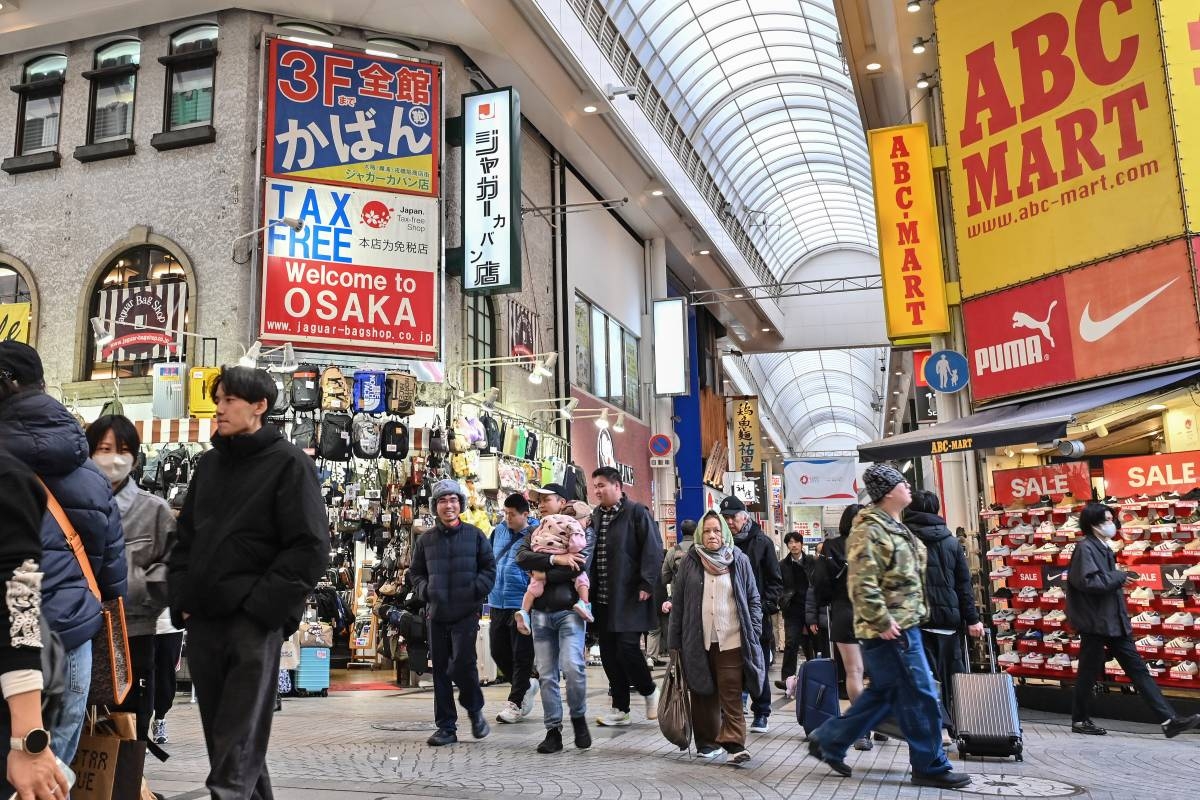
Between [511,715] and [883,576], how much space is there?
12.8 ft

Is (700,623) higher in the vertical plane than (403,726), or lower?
higher

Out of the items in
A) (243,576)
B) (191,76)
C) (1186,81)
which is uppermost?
(191,76)

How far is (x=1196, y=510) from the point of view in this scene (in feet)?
27.4

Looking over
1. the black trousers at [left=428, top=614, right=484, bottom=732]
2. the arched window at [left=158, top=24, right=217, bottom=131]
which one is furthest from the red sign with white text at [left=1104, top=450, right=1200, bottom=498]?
the arched window at [left=158, top=24, right=217, bottom=131]

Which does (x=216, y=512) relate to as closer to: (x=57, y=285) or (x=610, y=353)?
(x=57, y=285)

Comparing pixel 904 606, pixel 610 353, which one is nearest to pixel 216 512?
pixel 904 606

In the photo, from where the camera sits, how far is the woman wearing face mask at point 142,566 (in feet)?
16.5

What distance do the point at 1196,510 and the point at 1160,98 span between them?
4011 mm

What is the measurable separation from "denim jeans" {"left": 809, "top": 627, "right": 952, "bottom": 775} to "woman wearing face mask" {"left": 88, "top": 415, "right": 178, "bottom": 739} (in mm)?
3665

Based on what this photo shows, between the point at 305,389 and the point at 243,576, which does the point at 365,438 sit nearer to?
the point at 305,389

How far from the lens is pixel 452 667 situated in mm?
7035

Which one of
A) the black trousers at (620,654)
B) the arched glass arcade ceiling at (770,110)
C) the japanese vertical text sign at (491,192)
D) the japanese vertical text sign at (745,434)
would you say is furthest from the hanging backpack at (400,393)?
the japanese vertical text sign at (745,434)

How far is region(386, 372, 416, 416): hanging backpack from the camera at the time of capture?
38.7ft

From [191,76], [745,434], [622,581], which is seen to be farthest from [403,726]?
[745,434]
